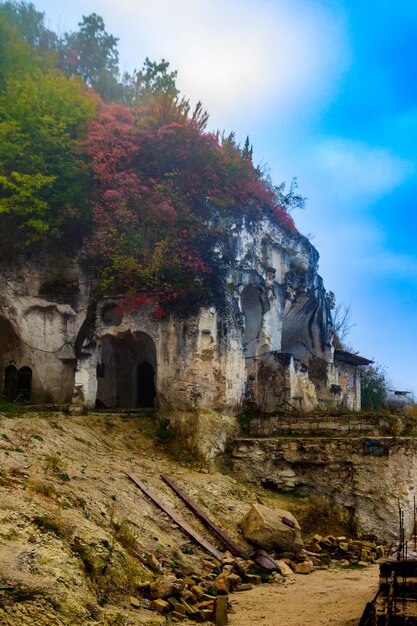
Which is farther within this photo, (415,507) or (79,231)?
(79,231)

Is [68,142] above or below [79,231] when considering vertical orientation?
above

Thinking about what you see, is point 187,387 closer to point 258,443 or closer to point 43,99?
point 258,443

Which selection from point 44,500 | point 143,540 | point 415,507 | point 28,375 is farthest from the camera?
point 28,375

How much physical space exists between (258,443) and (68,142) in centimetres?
1304

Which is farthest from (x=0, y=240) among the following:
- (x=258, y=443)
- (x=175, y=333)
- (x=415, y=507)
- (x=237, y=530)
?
(x=415, y=507)

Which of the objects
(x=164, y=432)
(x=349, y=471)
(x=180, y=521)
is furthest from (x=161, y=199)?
(x=180, y=521)

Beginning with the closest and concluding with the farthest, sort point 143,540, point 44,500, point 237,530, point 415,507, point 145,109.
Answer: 1. point 44,500
2. point 143,540
3. point 237,530
4. point 415,507
5. point 145,109

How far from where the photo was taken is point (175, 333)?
68.2ft

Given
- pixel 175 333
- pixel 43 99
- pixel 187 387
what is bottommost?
pixel 187 387

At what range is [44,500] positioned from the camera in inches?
446

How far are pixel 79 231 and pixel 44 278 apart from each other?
2240mm

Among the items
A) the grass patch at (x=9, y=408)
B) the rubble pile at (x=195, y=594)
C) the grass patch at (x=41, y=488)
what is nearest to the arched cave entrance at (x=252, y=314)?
the grass patch at (x=9, y=408)

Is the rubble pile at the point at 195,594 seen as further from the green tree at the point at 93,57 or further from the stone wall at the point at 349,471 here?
the green tree at the point at 93,57

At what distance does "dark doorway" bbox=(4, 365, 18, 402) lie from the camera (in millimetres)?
22656
